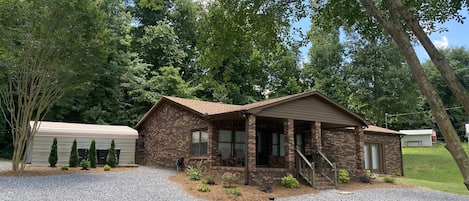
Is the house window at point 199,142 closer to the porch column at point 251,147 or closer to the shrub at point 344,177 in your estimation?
the porch column at point 251,147

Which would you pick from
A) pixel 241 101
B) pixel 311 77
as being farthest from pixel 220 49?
pixel 311 77

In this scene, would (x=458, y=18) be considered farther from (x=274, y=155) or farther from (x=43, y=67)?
(x=43, y=67)

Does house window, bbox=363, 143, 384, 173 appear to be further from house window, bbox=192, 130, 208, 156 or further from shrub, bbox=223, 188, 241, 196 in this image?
shrub, bbox=223, 188, 241, 196

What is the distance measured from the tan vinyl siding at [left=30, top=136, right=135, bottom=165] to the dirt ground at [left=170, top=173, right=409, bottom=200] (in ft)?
17.2

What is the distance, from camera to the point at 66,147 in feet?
58.4

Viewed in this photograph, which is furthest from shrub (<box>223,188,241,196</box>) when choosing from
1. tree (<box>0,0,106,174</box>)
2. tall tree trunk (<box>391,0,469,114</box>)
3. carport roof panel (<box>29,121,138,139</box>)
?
carport roof panel (<box>29,121,138,139</box>)

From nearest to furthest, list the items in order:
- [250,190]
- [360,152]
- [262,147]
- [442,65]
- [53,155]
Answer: [442,65], [250,190], [360,152], [53,155], [262,147]

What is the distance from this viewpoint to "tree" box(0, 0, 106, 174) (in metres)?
13.3

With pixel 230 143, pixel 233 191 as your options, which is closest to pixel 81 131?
pixel 230 143

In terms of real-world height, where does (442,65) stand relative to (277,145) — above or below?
above

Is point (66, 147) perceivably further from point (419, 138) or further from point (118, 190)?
point (419, 138)

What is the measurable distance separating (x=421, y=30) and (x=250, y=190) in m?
8.35

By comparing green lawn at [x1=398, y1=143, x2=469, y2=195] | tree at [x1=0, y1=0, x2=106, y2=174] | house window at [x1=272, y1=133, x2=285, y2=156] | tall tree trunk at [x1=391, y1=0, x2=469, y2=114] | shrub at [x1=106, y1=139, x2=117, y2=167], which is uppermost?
tree at [x1=0, y1=0, x2=106, y2=174]

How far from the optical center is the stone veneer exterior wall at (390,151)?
2067 cm
